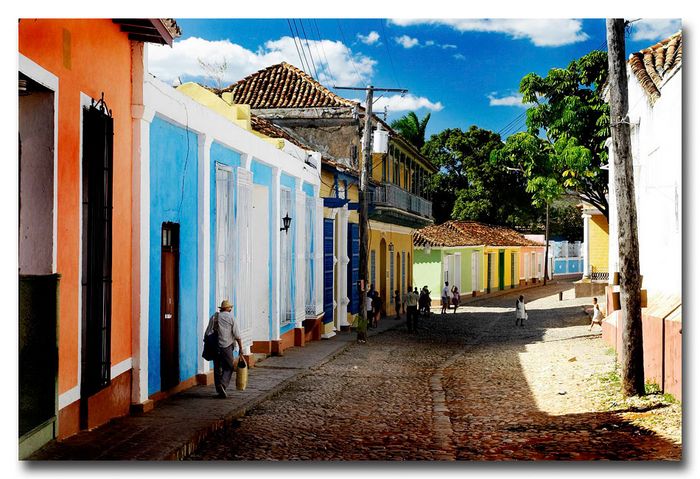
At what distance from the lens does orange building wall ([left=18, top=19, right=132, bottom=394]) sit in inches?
233

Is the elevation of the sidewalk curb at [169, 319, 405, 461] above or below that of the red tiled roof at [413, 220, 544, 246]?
below

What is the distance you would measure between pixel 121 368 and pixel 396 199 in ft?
51.4

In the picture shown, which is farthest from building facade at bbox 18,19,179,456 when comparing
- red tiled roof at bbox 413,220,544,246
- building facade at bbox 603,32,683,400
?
red tiled roof at bbox 413,220,544,246

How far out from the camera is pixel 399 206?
2303 centimetres

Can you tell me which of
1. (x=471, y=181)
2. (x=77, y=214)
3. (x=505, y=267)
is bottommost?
(x=505, y=267)

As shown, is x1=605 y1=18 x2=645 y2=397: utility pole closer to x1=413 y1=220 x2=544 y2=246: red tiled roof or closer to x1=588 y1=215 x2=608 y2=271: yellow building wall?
x1=588 y1=215 x2=608 y2=271: yellow building wall

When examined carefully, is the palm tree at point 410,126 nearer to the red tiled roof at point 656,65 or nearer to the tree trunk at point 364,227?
the tree trunk at point 364,227

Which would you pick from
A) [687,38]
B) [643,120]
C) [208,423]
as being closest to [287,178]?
[643,120]

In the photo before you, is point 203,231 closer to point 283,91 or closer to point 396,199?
point 283,91

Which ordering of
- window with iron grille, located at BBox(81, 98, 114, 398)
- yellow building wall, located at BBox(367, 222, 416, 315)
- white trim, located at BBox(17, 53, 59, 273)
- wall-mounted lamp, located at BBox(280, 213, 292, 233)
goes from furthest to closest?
yellow building wall, located at BBox(367, 222, 416, 315) → wall-mounted lamp, located at BBox(280, 213, 292, 233) → window with iron grille, located at BBox(81, 98, 114, 398) → white trim, located at BBox(17, 53, 59, 273)

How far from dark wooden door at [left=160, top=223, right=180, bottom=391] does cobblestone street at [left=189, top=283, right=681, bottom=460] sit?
3.21ft

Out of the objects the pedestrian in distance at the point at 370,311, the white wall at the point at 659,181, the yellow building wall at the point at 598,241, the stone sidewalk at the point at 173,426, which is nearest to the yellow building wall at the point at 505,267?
the yellow building wall at the point at 598,241

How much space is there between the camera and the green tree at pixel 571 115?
1689cm

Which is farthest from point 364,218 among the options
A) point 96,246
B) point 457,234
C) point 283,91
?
point 457,234
